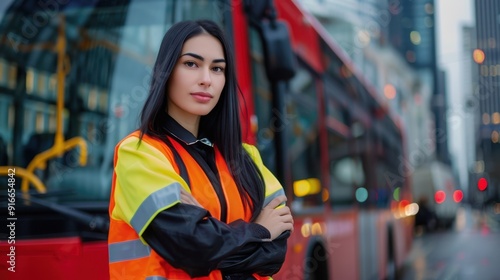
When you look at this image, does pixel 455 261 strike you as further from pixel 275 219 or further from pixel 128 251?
pixel 128 251

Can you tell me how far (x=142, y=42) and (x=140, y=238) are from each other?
191 cm

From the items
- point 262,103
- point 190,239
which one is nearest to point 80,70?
point 262,103

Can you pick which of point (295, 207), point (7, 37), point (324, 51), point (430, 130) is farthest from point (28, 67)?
point (430, 130)

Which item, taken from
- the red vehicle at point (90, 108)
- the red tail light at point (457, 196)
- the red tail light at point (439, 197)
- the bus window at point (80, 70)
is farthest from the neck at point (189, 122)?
the red tail light at point (457, 196)

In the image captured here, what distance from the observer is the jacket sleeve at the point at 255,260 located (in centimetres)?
167

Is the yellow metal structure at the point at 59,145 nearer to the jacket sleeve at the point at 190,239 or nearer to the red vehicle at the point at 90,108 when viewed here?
the red vehicle at the point at 90,108

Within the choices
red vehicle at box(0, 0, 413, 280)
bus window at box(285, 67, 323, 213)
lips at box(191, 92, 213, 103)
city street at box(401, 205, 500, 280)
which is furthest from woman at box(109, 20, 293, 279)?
city street at box(401, 205, 500, 280)

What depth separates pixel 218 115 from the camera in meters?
1.89

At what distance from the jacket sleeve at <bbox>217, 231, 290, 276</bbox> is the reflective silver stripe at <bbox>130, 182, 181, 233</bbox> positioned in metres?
0.21

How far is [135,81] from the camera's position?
332 centimetres

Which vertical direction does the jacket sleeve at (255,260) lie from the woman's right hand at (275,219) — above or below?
below

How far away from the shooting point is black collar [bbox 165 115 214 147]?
5.81 ft

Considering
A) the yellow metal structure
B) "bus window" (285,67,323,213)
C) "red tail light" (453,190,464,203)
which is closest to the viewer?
the yellow metal structure

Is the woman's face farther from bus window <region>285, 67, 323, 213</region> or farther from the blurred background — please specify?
bus window <region>285, 67, 323, 213</region>
